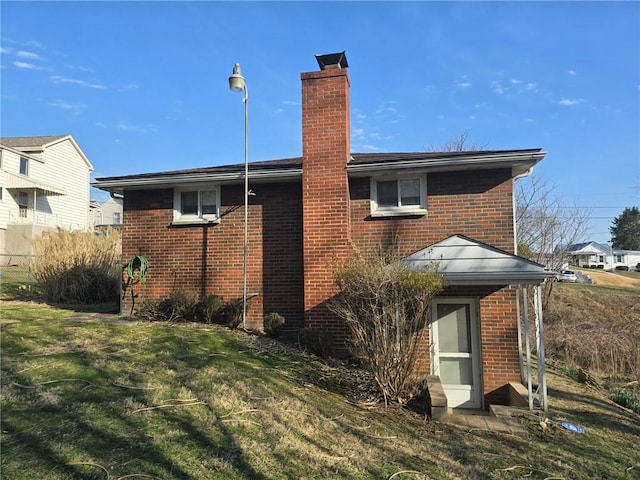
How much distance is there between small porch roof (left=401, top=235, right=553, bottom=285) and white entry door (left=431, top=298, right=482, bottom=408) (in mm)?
1239

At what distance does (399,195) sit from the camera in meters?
9.19

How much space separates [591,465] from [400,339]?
2.70m

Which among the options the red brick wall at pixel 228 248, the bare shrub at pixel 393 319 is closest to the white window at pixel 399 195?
the red brick wall at pixel 228 248

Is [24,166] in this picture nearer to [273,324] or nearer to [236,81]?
[236,81]

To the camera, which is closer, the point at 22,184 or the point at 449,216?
the point at 449,216

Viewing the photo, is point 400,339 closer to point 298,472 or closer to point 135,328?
point 298,472

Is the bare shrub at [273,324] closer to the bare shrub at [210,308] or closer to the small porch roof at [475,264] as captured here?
the bare shrub at [210,308]

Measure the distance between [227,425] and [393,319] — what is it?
9.63 feet

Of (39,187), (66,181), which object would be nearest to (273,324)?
(39,187)

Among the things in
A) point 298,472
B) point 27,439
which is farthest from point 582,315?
point 27,439

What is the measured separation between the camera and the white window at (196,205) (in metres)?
9.98

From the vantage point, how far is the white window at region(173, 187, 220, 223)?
9977 mm

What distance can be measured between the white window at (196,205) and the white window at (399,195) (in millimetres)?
3829

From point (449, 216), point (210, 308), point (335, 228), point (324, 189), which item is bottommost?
point (210, 308)
